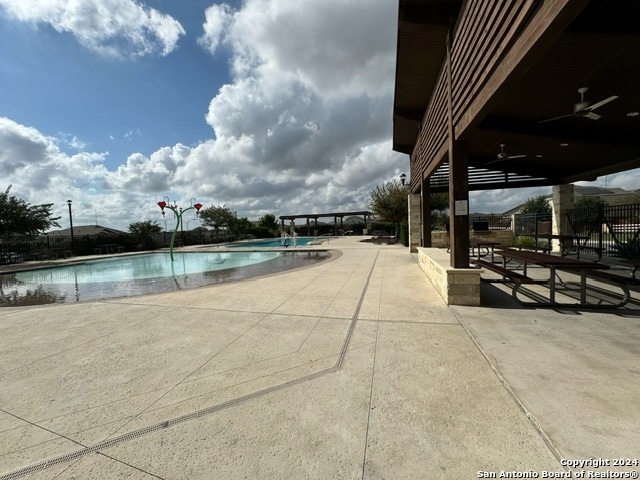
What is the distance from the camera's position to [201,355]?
326 centimetres

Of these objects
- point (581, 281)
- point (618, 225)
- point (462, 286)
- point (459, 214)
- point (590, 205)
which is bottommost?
point (462, 286)

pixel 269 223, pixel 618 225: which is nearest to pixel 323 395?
pixel 618 225

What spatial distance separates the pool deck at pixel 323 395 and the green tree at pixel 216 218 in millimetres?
33676

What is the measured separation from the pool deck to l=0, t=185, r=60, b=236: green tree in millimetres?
Answer: 21564

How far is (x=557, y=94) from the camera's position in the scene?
527 cm

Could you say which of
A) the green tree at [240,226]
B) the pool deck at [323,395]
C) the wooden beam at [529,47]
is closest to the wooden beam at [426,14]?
the wooden beam at [529,47]

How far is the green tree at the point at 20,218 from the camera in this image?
741 inches

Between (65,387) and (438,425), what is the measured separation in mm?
3331

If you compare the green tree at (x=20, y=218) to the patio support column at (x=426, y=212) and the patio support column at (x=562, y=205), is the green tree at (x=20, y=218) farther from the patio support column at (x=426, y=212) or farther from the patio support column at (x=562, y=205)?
the patio support column at (x=562, y=205)

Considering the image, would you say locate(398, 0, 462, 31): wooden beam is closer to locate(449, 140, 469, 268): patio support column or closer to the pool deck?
locate(449, 140, 469, 268): patio support column

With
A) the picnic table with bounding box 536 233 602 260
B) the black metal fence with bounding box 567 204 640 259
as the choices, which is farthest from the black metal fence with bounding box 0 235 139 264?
the black metal fence with bounding box 567 204 640 259

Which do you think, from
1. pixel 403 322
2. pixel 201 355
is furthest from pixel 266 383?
pixel 403 322

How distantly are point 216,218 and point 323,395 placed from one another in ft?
122

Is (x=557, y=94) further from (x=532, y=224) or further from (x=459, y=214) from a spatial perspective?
(x=532, y=224)
